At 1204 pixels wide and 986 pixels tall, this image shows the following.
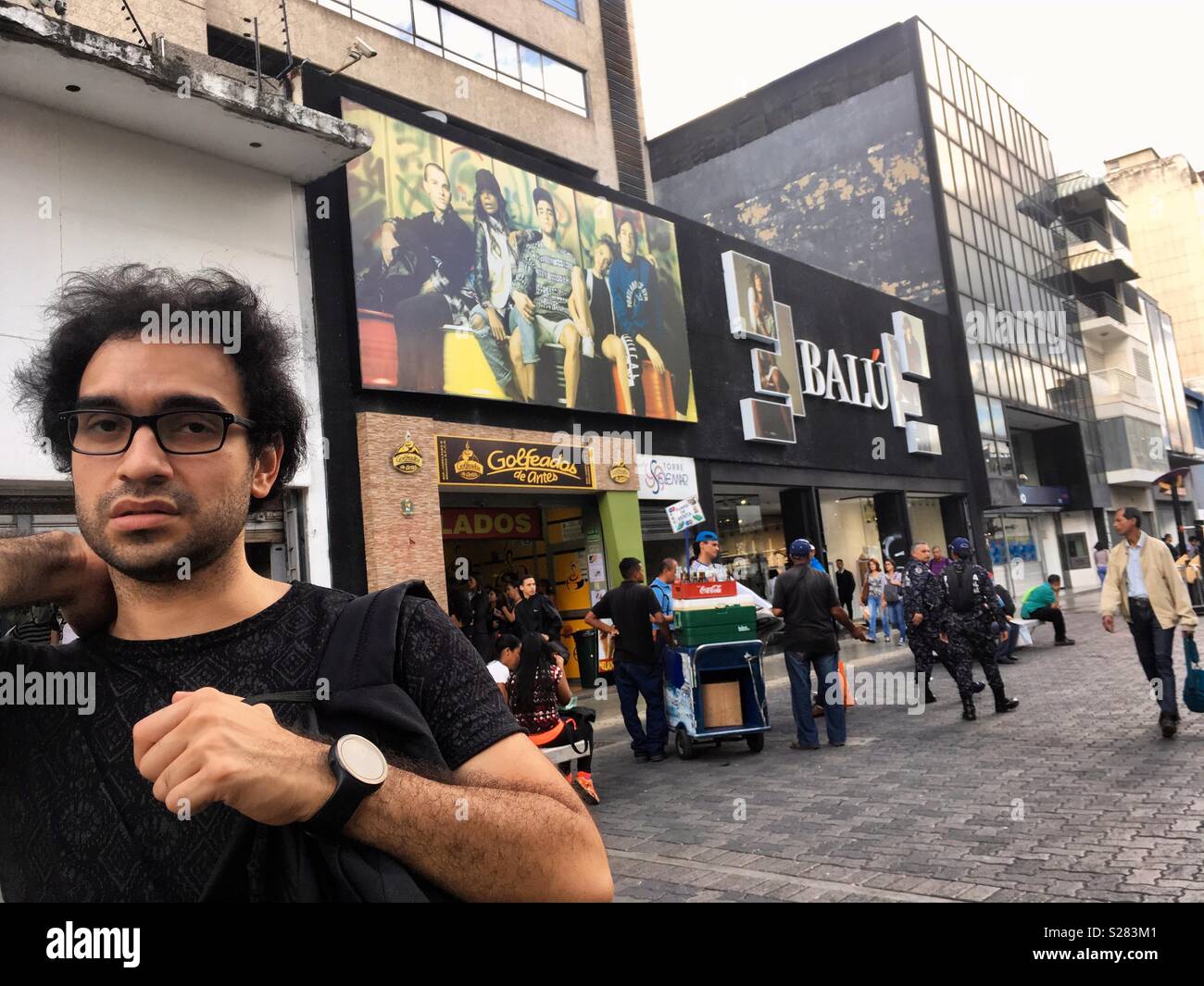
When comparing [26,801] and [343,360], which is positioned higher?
[343,360]

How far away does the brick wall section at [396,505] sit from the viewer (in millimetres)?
12125

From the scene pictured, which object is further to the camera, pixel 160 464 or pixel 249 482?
pixel 249 482

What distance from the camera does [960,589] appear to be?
32.6 ft

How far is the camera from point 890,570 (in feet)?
67.1

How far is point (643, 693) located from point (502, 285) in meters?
7.82

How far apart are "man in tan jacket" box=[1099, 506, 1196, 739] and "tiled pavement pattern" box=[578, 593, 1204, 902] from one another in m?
0.49

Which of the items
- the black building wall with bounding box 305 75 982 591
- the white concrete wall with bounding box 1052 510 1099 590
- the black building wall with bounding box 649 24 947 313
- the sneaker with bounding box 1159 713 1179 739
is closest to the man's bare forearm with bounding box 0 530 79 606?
the sneaker with bounding box 1159 713 1179 739

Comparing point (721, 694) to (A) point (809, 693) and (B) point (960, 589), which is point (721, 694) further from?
(B) point (960, 589)

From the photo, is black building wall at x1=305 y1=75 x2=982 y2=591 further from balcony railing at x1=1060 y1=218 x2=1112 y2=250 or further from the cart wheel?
balcony railing at x1=1060 y1=218 x2=1112 y2=250

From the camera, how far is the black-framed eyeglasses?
1.41 m

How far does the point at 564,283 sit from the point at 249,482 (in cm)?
1458

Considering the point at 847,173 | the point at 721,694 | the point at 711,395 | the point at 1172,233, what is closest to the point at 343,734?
the point at 721,694
